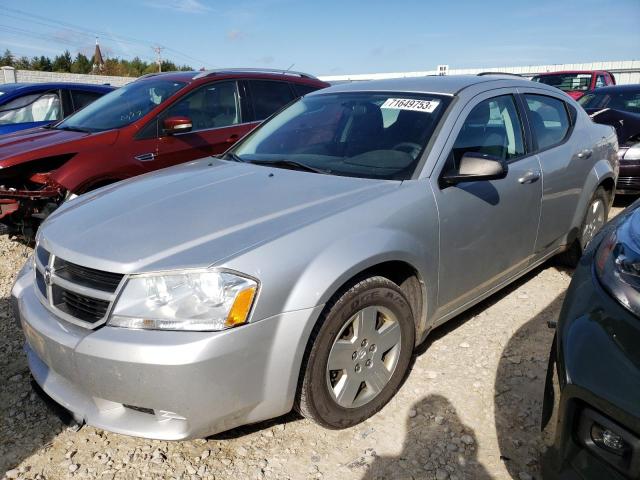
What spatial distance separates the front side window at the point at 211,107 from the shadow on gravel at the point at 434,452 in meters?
3.77

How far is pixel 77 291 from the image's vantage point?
6.84 ft

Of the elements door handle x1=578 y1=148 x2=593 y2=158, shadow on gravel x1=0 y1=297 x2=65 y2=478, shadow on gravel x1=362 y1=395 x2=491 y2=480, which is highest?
door handle x1=578 y1=148 x2=593 y2=158

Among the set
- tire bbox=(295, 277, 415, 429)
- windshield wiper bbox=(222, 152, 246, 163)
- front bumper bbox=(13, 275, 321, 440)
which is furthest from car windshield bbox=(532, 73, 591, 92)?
front bumper bbox=(13, 275, 321, 440)

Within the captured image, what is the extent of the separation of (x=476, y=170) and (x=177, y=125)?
305 centimetres

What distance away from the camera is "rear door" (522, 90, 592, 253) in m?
3.57

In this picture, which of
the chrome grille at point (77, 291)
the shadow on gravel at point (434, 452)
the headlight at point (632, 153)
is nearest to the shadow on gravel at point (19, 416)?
the chrome grille at point (77, 291)

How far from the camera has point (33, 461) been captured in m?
2.31

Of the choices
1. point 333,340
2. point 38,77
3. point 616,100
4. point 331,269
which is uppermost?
point 38,77

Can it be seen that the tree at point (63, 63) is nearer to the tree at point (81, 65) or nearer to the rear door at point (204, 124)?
the tree at point (81, 65)

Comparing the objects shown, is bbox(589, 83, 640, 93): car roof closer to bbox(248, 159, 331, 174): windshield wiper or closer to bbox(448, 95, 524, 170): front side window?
bbox(448, 95, 524, 170): front side window

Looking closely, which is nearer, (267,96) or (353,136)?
(353,136)

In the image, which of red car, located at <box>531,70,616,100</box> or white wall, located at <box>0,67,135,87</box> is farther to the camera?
white wall, located at <box>0,67,135,87</box>

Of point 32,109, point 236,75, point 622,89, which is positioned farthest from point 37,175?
point 622,89

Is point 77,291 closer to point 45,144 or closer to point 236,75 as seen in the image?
point 45,144
